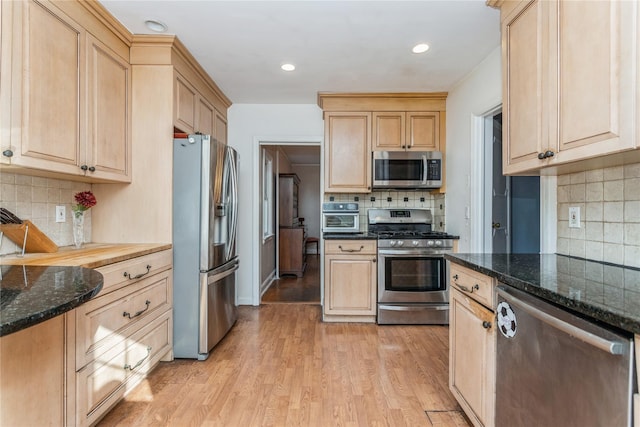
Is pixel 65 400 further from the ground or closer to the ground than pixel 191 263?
closer to the ground

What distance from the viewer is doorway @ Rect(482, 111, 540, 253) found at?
9.46 feet

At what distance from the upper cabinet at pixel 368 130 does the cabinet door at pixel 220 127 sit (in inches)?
44.6

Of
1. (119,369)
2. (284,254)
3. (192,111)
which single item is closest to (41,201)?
(119,369)

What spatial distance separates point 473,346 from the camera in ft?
5.02

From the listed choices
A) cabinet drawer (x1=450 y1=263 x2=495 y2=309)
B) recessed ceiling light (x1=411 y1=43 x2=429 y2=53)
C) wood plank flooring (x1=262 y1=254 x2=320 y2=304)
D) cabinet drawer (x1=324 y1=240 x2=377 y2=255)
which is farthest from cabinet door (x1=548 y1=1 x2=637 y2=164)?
wood plank flooring (x1=262 y1=254 x2=320 y2=304)

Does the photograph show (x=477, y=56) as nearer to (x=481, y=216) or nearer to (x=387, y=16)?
(x=387, y=16)

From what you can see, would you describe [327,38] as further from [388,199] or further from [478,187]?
[388,199]

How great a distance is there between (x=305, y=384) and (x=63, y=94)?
2.26m

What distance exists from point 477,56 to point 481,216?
52.1 inches

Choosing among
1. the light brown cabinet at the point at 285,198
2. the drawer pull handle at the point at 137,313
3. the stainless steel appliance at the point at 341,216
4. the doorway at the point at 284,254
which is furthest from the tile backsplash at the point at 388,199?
the drawer pull handle at the point at 137,313

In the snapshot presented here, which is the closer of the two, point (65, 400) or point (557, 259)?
point (65, 400)

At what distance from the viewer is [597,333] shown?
833 millimetres

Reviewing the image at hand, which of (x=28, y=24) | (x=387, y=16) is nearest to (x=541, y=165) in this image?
(x=387, y=16)

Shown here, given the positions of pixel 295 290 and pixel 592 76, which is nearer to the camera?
pixel 592 76
